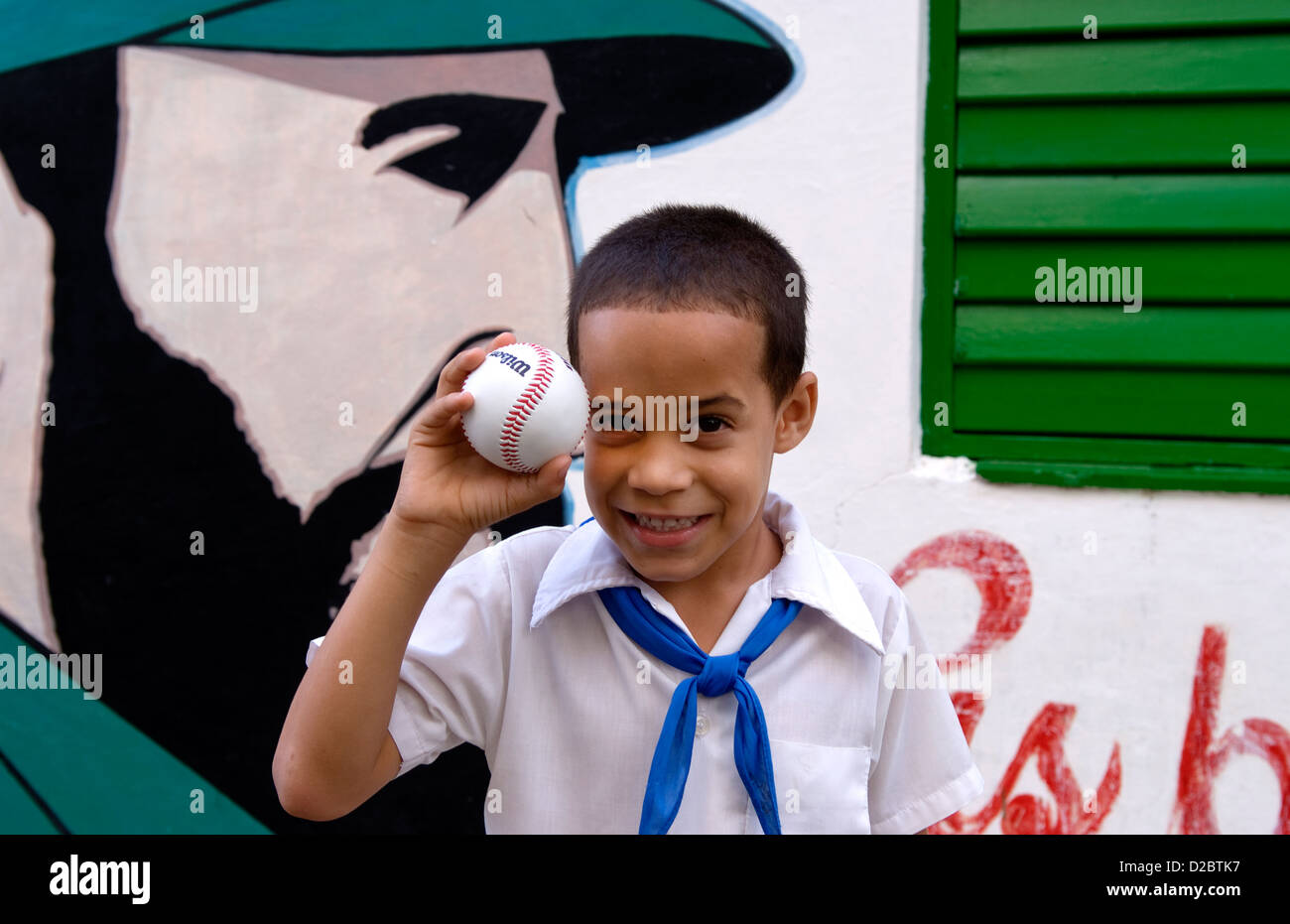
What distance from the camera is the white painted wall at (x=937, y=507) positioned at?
2896 millimetres

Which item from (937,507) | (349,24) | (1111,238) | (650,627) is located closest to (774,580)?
(650,627)

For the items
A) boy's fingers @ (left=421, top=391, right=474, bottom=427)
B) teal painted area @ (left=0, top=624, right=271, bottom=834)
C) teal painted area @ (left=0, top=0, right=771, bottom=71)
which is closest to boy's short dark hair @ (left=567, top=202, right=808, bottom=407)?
boy's fingers @ (left=421, top=391, right=474, bottom=427)

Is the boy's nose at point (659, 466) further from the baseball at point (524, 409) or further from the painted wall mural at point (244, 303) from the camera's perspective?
the painted wall mural at point (244, 303)

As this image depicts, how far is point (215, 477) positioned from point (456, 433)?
2116 mm

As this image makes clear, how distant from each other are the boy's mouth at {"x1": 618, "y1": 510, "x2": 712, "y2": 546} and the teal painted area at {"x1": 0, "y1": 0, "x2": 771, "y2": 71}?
2004mm

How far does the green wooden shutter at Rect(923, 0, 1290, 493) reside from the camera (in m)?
2.89

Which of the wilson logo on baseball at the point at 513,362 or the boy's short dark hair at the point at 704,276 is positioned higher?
the boy's short dark hair at the point at 704,276

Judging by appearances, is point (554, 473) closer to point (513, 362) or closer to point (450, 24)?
point (513, 362)

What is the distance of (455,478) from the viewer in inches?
60.4

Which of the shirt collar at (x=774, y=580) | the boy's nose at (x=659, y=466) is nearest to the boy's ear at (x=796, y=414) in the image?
the shirt collar at (x=774, y=580)

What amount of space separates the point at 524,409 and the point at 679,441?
0.23m

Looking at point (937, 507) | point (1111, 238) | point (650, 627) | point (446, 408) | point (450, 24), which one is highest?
point (450, 24)

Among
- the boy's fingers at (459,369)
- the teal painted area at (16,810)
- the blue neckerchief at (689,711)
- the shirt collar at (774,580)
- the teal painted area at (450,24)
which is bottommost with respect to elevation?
the teal painted area at (16,810)

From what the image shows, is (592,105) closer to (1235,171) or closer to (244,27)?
(244,27)
